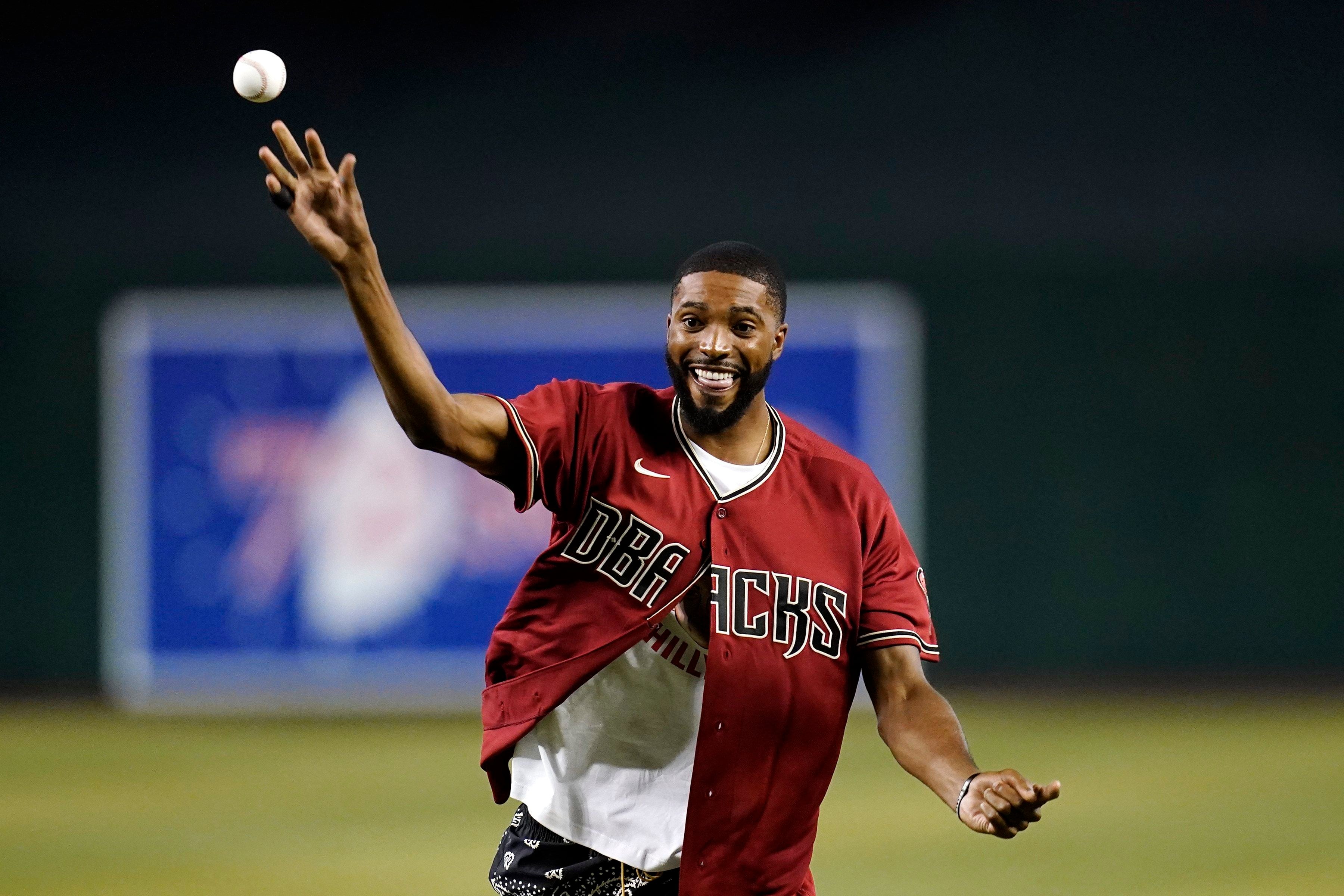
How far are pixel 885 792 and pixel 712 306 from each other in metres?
6.09

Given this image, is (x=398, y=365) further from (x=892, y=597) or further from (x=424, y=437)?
(x=892, y=597)

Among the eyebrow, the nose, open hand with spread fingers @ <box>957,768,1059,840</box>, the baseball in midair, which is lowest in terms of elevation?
open hand with spread fingers @ <box>957,768,1059,840</box>

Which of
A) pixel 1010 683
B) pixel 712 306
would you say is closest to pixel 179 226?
pixel 1010 683

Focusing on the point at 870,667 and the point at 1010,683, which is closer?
the point at 870,667

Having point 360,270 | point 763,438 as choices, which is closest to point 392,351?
point 360,270

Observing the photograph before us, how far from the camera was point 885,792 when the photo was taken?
9203mm

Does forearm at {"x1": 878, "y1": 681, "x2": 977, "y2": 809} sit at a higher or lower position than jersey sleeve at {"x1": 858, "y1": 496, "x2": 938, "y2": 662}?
lower

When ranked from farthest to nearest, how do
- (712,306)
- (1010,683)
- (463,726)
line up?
1. (1010,683)
2. (463,726)
3. (712,306)

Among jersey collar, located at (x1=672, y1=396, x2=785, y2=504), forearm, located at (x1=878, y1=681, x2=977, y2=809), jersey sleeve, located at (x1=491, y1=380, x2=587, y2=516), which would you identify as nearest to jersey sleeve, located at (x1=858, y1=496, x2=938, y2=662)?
forearm, located at (x1=878, y1=681, x2=977, y2=809)

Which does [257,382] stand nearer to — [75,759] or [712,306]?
[75,759]

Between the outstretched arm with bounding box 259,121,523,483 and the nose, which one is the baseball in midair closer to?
the outstretched arm with bounding box 259,121,523,483

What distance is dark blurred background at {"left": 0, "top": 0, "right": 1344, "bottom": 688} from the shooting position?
46.9 ft

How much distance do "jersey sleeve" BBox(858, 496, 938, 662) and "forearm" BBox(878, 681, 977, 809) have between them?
0.38 feet

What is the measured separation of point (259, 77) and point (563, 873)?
83.9 inches
